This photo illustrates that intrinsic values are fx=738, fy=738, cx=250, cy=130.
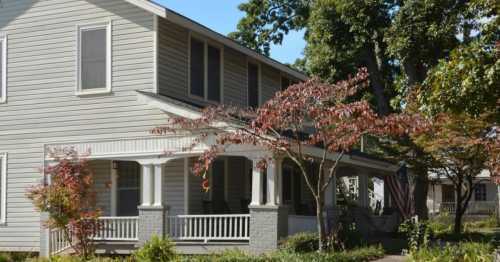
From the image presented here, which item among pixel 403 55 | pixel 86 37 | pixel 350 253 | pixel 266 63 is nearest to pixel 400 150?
pixel 403 55

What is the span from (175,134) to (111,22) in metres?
3.89

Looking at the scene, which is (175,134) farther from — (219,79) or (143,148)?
(219,79)

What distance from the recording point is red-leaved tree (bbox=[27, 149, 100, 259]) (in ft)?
58.4

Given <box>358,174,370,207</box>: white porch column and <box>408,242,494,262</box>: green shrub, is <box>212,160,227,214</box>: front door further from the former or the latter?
<box>408,242,494,262</box>: green shrub

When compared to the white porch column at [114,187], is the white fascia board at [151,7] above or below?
above

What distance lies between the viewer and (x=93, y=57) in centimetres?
2075

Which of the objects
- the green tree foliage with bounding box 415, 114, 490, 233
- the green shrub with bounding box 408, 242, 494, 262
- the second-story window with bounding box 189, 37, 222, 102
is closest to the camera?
the green shrub with bounding box 408, 242, 494, 262

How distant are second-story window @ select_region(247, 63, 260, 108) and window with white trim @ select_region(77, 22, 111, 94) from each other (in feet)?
18.6

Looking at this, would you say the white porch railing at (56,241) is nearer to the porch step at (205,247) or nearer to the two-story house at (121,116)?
the two-story house at (121,116)

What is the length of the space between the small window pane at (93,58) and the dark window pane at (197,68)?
2539 mm

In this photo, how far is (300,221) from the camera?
19.6 metres

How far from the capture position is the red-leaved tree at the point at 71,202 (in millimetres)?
17797

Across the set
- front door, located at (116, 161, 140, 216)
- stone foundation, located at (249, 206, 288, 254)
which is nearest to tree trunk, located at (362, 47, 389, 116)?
front door, located at (116, 161, 140, 216)

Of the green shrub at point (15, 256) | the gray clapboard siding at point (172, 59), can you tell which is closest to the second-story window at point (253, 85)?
the gray clapboard siding at point (172, 59)
